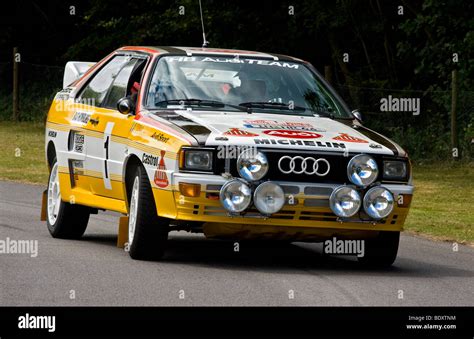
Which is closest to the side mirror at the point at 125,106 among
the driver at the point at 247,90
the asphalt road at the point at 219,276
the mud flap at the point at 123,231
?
the driver at the point at 247,90

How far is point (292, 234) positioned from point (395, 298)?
148 cm

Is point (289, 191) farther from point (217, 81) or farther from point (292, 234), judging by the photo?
point (217, 81)

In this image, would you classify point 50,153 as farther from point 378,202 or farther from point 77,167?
point 378,202

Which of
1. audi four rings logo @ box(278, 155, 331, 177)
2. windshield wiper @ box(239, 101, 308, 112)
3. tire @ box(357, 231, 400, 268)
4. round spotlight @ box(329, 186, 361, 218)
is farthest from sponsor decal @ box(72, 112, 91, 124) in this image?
round spotlight @ box(329, 186, 361, 218)

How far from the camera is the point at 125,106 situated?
1216 cm

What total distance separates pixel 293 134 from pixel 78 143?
2698 millimetres

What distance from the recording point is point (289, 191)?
11.1 m

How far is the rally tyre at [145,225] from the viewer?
11.3m

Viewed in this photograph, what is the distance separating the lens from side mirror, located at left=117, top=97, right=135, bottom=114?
12.2 m

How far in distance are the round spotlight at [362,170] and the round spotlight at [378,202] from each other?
87 millimetres

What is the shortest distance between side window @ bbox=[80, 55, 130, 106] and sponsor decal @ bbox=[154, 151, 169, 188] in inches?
82.8

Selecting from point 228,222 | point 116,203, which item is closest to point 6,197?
point 116,203

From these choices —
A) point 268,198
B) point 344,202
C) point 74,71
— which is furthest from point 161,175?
point 74,71
